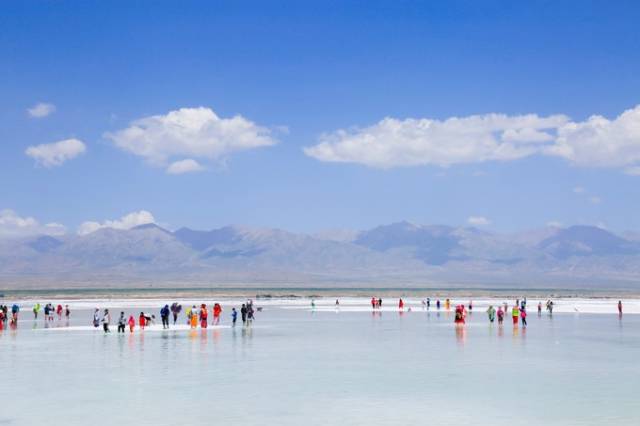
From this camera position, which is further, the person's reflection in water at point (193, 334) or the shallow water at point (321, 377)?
the person's reflection in water at point (193, 334)

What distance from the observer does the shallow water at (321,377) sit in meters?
21.3

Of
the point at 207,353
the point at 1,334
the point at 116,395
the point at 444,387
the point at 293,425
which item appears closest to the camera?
the point at 293,425

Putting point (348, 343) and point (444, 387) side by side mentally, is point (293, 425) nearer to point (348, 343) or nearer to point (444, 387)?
point (444, 387)

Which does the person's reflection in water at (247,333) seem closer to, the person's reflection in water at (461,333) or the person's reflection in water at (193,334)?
the person's reflection in water at (193,334)

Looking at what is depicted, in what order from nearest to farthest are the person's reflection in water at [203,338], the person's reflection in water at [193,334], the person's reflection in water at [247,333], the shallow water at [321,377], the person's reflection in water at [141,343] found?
the shallow water at [321,377] → the person's reflection in water at [141,343] → the person's reflection in water at [203,338] → the person's reflection in water at [193,334] → the person's reflection in water at [247,333]

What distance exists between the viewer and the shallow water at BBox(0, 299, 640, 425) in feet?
70.0

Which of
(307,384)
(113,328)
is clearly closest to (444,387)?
(307,384)

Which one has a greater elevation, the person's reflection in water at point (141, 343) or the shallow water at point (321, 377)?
the person's reflection in water at point (141, 343)

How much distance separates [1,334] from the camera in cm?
4594

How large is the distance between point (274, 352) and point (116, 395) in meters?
12.4

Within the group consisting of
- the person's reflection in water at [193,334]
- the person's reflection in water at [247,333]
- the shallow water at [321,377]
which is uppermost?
the person's reflection in water at [193,334]

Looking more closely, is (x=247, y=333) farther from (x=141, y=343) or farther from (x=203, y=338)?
(x=141, y=343)

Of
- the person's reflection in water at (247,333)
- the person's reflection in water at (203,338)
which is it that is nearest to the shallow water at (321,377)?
the person's reflection in water at (203,338)

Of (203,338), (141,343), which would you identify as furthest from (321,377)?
(203,338)
